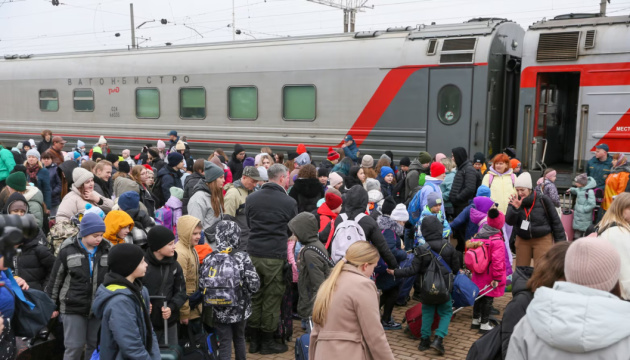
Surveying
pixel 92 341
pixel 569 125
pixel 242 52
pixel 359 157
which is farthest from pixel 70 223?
pixel 569 125

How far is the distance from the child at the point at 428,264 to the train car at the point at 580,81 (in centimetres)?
593

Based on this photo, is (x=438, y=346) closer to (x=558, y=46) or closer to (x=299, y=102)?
(x=558, y=46)

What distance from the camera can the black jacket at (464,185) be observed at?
877 centimetres

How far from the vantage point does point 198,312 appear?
17.7ft

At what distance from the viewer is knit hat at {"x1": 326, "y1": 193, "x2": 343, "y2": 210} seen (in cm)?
620

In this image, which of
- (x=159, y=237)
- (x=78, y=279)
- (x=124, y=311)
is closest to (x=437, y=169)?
(x=159, y=237)

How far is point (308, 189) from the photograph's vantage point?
7578 millimetres

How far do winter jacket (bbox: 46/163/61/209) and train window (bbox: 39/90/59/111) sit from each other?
8914 mm

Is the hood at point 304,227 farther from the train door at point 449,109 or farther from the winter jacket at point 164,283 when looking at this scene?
the train door at point 449,109

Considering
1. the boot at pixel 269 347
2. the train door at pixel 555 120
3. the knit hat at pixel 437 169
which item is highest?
the train door at pixel 555 120

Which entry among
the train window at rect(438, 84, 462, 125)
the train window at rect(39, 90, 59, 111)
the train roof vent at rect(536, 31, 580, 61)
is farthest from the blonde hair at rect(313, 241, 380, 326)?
the train window at rect(39, 90, 59, 111)

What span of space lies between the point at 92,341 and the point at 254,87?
9696 mm

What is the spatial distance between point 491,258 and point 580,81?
588cm

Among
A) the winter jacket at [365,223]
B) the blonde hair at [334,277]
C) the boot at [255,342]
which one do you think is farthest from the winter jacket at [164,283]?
the winter jacket at [365,223]
